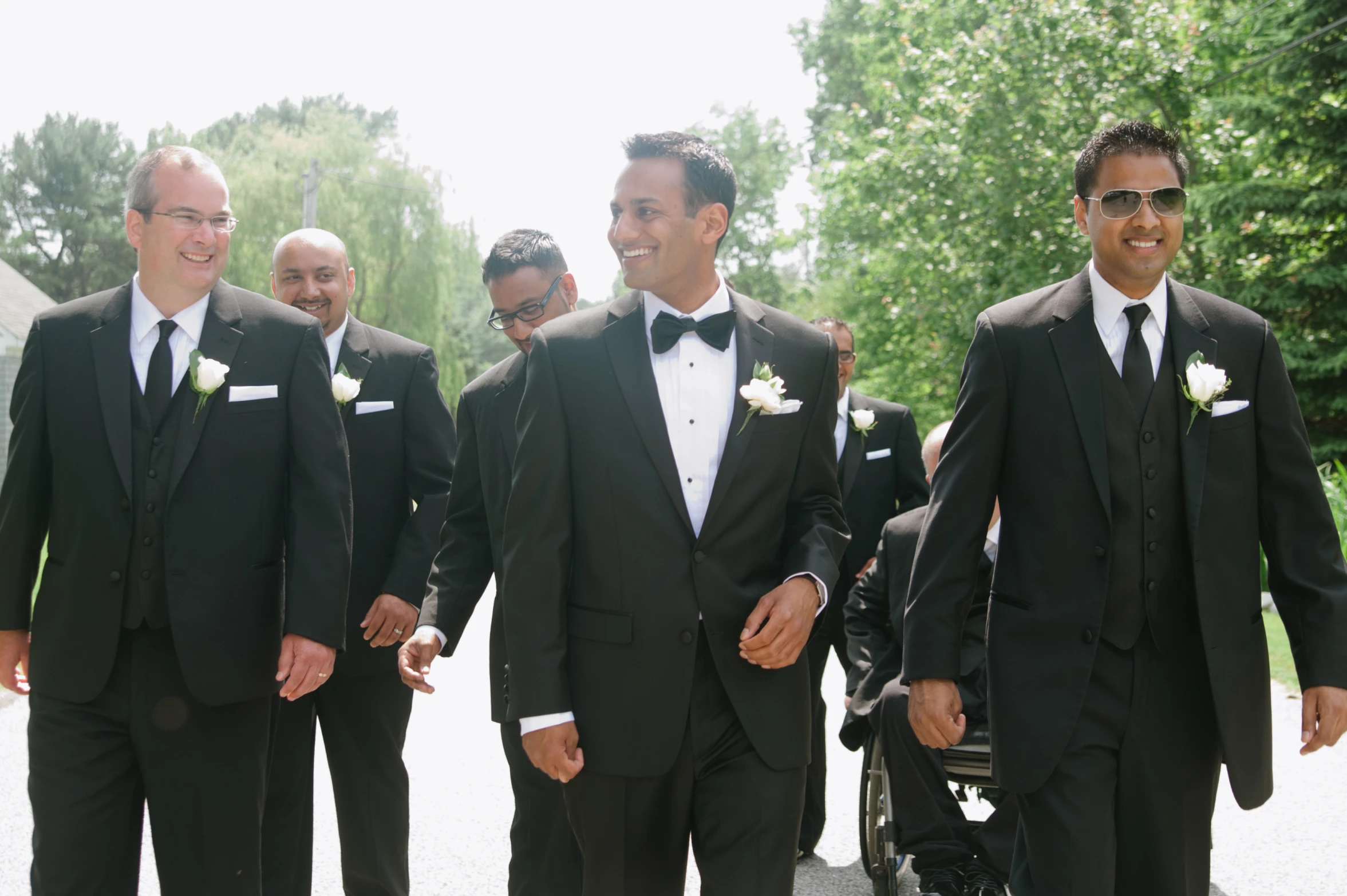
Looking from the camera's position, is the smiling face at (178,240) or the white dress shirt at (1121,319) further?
the smiling face at (178,240)

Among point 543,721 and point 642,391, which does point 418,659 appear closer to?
point 543,721

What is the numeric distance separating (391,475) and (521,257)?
111 centimetres

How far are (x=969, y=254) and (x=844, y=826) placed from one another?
1779cm

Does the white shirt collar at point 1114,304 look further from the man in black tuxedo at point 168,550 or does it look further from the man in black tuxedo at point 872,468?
the man in black tuxedo at point 872,468

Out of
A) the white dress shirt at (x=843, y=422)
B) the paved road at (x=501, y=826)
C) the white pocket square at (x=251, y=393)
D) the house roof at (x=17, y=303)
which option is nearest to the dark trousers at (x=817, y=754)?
the paved road at (x=501, y=826)

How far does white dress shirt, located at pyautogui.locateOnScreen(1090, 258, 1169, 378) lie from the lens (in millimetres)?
3564

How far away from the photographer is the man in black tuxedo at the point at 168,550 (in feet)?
12.0

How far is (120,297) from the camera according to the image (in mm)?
3984

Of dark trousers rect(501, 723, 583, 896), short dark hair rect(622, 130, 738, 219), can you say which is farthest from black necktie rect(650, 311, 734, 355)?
dark trousers rect(501, 723, 583, 896)

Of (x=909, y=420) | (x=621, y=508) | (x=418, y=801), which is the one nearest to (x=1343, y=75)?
(x=909, y=420)

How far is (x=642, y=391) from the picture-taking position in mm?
3412

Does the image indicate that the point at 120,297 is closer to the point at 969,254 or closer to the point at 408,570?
the point at 408,570

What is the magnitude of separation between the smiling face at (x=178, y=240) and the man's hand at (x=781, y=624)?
1986 mm

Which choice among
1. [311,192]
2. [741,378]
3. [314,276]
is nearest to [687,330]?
[741,378]
